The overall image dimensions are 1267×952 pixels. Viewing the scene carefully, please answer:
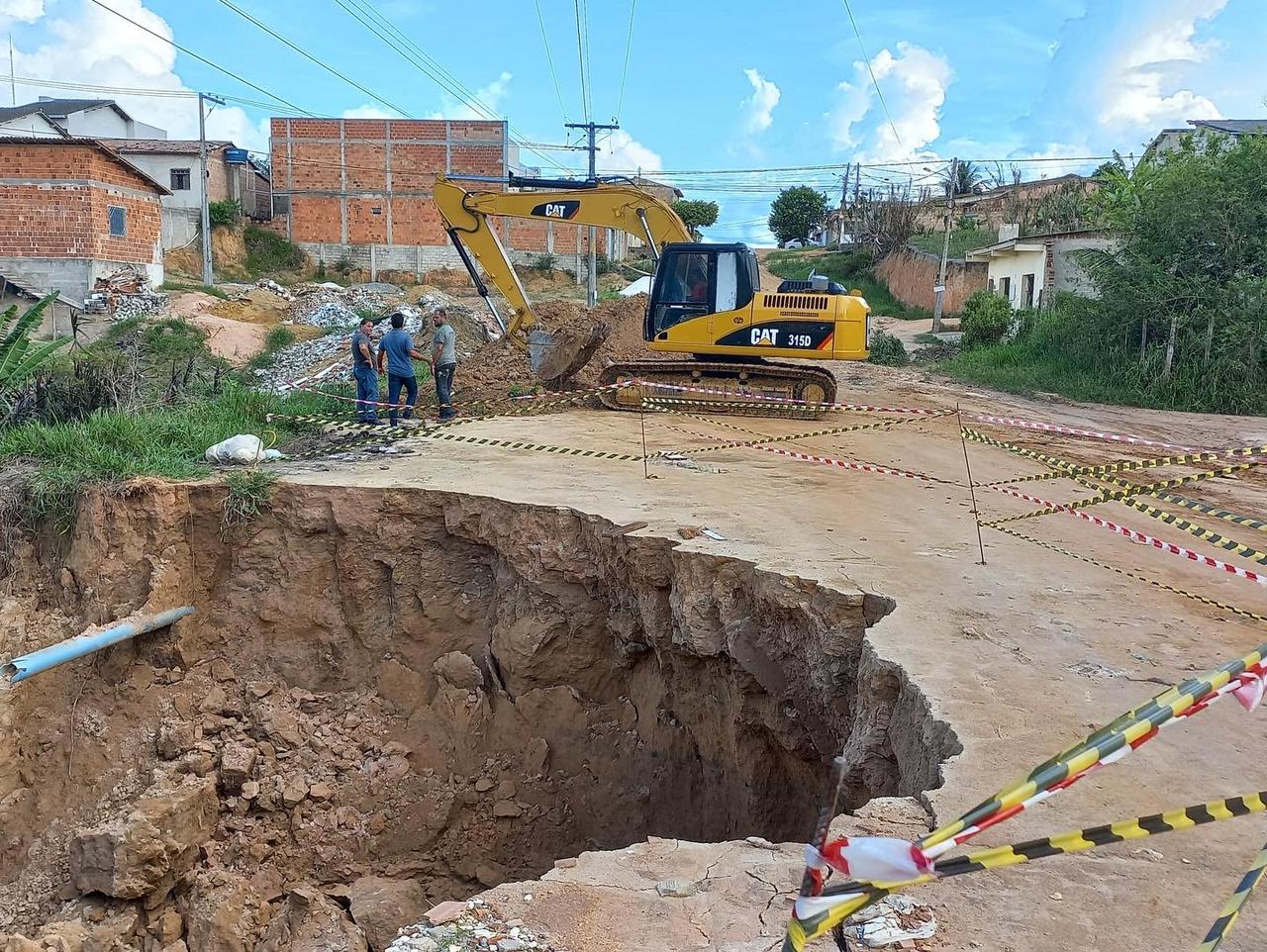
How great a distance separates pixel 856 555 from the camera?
6.43m

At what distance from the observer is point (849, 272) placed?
1688 inches

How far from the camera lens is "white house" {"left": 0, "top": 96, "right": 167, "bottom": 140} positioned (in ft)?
112

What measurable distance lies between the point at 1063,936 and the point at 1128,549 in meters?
4.87

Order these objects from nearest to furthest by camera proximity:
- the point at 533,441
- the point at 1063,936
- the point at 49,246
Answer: the point at 1063,936, the point at 533,441, the point at 49,246

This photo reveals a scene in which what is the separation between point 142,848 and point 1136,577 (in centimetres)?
685

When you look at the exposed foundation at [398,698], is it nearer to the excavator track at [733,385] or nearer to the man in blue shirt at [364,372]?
the man in blue shirt at [364,372]

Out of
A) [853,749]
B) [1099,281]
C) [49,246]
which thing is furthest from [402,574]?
[49,246]

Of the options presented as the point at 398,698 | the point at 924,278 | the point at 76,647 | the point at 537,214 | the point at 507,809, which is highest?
the point at 924,278

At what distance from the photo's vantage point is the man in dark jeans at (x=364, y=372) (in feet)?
37.6

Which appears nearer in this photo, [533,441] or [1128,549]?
[1128,549]

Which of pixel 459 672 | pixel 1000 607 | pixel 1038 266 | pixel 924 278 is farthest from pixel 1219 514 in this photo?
pixel 924 278

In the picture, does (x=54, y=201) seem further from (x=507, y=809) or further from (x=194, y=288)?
(x=507, y=809)

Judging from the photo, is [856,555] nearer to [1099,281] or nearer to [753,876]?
[753,876]

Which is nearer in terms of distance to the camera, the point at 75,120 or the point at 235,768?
the point at 235,768
